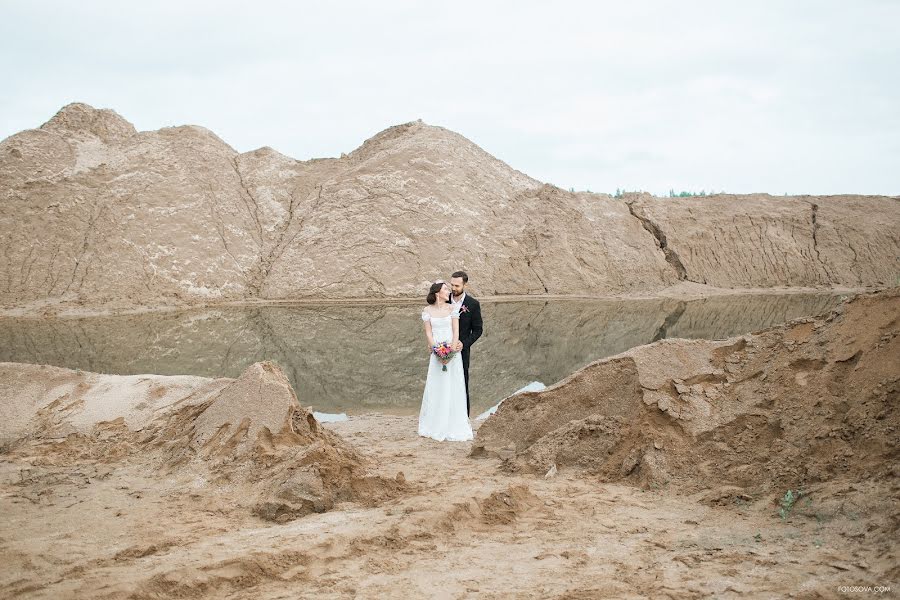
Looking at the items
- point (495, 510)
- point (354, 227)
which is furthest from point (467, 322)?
point (354, 227)

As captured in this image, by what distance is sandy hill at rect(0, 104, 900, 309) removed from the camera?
103 ft

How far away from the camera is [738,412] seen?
6.10 metres

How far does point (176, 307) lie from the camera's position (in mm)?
28266

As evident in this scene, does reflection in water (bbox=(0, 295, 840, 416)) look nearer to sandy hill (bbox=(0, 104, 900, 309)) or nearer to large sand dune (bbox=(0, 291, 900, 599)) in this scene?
large sand dune (bbox=(0, 291, 900, 599))

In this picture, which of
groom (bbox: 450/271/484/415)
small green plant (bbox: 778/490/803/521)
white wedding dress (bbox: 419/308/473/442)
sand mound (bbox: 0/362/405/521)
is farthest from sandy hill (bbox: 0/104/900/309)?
small green plant (bbox: 778/490/803/521)

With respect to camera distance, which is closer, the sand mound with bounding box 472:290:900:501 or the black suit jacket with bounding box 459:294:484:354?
the sand mound with bounding box 472:290:900:501

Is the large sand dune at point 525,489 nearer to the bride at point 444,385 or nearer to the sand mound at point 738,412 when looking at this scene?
the sand mound at point 738,412

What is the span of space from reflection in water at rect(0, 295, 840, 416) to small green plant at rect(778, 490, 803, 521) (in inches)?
232

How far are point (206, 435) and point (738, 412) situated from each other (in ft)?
15.9

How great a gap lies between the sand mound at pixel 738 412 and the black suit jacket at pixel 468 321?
185 centimetres

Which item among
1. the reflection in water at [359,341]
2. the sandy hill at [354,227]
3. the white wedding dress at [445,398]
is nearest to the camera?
the white wedding dress at [445,398]

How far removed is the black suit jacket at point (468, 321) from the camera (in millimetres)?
9273

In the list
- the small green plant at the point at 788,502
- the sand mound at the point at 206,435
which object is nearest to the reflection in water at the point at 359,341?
the sand mound at the point at 206,435

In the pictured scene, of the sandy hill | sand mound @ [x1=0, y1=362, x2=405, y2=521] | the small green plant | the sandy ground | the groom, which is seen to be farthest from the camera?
the sandy hill
